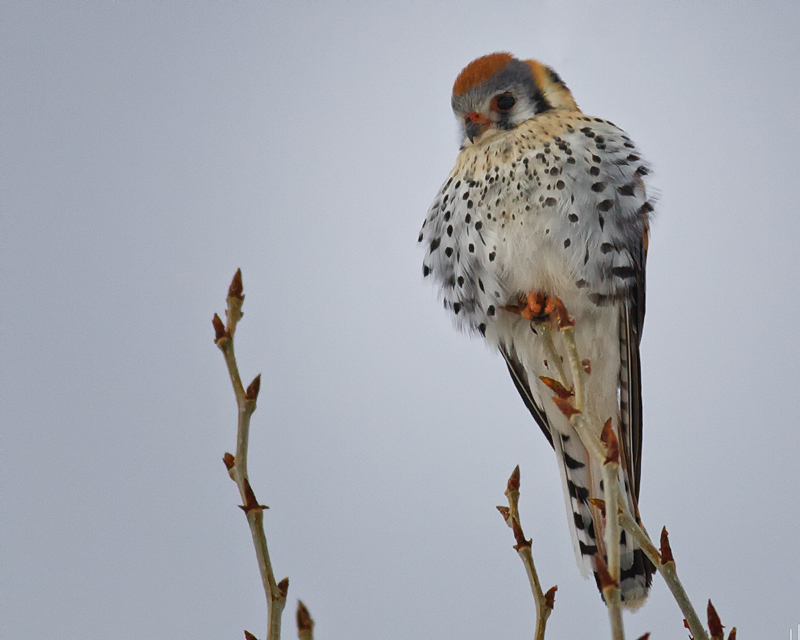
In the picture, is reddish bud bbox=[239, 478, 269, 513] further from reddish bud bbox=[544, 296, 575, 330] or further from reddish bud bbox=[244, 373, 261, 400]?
reddish bud bbox=[544, 296, 575, 330]

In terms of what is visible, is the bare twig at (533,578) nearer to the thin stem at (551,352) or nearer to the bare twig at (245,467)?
the thin stem at (551,352)

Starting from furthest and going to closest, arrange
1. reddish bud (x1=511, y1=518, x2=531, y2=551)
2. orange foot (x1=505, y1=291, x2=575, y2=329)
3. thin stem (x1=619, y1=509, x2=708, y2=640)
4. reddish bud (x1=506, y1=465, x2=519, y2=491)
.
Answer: orange foot (x1=505, y1=291, x2=575, y2=329)
reddish bud (x1=506, y1=465, x2=519, y2=491)
reddish bud (x1=511, y1=518, x2=531, y2=551)
thin stem (x1=619, y1=509, x2=708, y2=640)

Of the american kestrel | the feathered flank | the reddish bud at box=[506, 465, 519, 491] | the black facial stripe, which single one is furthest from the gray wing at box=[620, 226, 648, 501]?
the reddish bud at box=[506, 465, 519, 491]

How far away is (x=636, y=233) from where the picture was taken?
5.78ft

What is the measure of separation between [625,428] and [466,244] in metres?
0.61

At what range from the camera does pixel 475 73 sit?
1.85 m

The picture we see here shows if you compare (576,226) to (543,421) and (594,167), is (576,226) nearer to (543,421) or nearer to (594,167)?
(594,167)

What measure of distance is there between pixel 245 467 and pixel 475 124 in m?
1.27

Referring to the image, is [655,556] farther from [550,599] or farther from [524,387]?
[524,387]

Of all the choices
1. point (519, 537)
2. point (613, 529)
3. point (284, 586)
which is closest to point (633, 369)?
point (519, 537)

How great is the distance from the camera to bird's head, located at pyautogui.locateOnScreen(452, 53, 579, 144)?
1.85m

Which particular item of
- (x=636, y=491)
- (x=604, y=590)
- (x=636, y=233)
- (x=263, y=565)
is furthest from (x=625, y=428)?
(x=263, y=565)

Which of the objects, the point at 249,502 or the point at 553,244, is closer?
the point at 249,502

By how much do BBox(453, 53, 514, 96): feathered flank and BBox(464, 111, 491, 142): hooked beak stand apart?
2.4 inches
